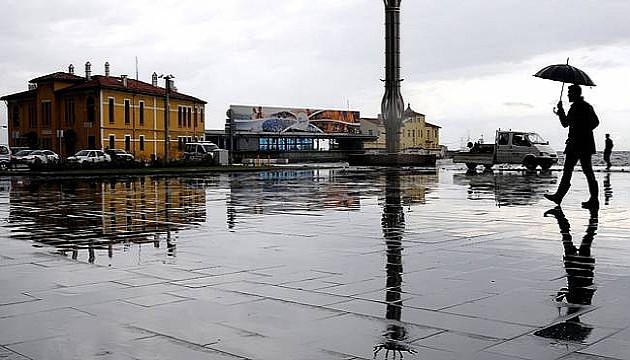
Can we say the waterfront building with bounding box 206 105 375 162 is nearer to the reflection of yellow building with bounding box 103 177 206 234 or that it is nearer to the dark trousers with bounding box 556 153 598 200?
the reflection of yellow building with bounding box 103 177 206 234

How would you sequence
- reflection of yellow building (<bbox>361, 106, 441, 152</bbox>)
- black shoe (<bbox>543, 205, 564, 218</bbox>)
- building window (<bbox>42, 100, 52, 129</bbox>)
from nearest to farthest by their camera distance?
black shoe (<bbox>543, 205, 564, 218</bbox>)
building window (<bbox>42, 100, 52, 129</bbox>)
reflection of yellow building (<bbox>361, 106, 441, 152</bbox>)

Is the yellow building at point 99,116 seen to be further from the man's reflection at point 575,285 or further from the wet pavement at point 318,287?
the man's reflection at point 575,285

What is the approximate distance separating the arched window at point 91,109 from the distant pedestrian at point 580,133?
57850 mm

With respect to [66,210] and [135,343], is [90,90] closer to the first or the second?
[66,210]

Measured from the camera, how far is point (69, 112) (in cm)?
6981

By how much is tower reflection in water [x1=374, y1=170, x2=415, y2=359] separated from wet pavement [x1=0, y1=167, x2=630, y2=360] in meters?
0.02

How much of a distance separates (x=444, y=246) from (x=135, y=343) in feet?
16.6

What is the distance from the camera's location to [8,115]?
78.9 m

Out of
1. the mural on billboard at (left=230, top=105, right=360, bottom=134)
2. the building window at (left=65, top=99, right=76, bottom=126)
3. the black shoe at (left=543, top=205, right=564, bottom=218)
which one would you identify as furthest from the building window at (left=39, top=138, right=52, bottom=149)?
the black shoe at (left=543, top=205, right=564, bottom=218)

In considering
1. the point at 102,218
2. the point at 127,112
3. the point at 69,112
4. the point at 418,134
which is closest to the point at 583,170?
the point at 102,218

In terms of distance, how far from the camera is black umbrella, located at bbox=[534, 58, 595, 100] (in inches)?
648

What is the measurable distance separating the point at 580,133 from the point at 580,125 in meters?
0.16

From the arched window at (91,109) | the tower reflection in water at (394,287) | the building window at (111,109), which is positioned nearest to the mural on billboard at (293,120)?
the building window at (111,109)

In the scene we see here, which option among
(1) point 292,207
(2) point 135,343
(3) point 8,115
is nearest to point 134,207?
(1) point 292,207
